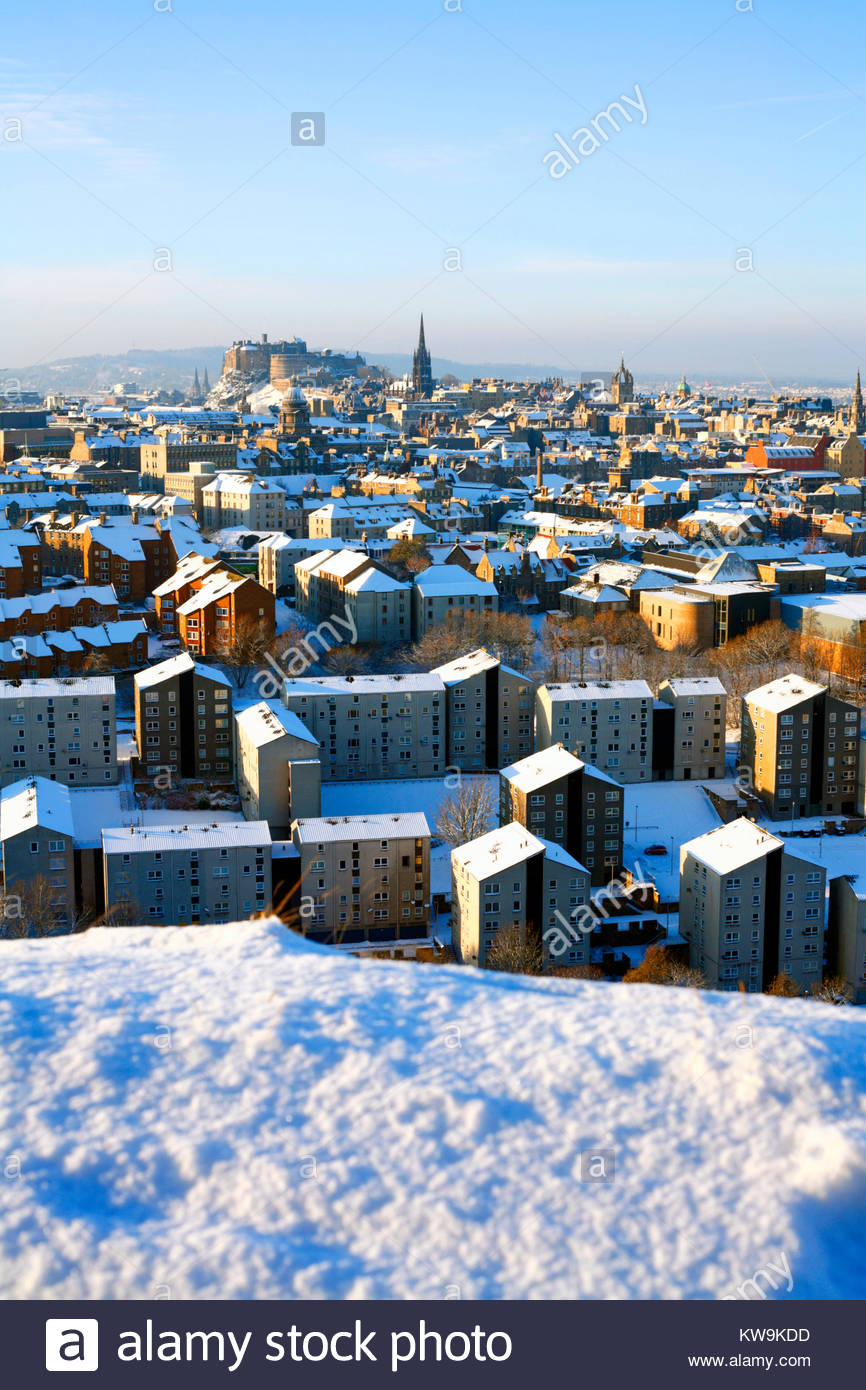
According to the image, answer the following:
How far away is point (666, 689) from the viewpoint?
762 inches

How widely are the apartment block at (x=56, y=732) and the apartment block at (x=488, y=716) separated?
15.5 feet

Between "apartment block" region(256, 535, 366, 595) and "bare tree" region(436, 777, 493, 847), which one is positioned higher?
"apartment block" region(256, 535, 366, 595)

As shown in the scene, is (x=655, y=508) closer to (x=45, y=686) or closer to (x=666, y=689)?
(x=666, y=689)

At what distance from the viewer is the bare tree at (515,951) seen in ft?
40.7

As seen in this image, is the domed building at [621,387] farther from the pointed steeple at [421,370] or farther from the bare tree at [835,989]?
the bare tree at [835,989]

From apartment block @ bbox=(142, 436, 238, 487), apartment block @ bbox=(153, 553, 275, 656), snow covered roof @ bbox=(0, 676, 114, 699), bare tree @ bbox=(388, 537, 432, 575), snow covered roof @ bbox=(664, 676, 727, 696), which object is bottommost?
snow covered roof @ bbox=(664, 676, 727, 696)

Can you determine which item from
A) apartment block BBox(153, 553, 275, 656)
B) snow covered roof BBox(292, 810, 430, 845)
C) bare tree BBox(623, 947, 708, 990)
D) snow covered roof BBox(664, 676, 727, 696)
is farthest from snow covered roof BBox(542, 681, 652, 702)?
apartment block BBox(153, 553, 275, 656)

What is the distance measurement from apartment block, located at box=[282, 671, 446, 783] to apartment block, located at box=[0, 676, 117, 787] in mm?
2561

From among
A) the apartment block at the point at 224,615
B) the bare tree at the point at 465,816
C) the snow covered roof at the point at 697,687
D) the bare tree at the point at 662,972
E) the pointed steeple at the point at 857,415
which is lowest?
the bare tree at the point at 662,972

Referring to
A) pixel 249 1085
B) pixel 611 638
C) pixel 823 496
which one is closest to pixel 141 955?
pixel 249 1085

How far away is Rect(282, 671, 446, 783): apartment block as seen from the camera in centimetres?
1903

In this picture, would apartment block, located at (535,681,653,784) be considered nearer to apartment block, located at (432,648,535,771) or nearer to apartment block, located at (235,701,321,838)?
apartment block, located at (432,648,535,771)

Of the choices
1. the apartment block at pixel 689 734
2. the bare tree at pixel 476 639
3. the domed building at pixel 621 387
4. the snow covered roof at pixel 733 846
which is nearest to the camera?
the snow covered roof at pixel 733 846

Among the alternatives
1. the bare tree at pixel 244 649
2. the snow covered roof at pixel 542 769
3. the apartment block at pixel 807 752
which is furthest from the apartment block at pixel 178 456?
the snow covered roof at pixel 542 769
